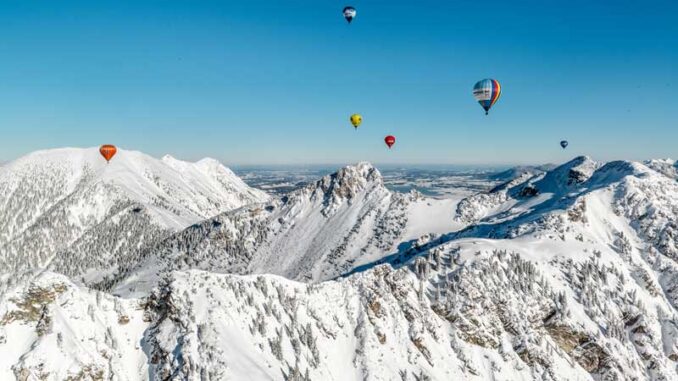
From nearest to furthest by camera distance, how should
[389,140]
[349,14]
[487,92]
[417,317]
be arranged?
[417,317]
[487,92]
[349,14]
[389,140]

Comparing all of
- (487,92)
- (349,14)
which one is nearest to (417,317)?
(487,92)

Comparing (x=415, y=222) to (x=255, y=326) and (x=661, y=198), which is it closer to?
(x=661, y=198)

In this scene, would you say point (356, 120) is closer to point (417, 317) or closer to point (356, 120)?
point (356, 120)

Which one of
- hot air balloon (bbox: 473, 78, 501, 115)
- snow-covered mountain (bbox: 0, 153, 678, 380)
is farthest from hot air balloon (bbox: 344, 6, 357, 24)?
snow-covered mountain (bbox: 0, 153, 678, 380)

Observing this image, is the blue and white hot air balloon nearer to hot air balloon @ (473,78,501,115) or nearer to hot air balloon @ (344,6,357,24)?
hot air balloon @ (344,6,357,24)

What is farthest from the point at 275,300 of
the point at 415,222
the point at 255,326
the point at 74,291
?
the point at 415,222

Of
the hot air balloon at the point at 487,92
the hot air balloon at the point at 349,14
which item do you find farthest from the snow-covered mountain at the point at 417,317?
the hot air balloon at the point at 349,14
